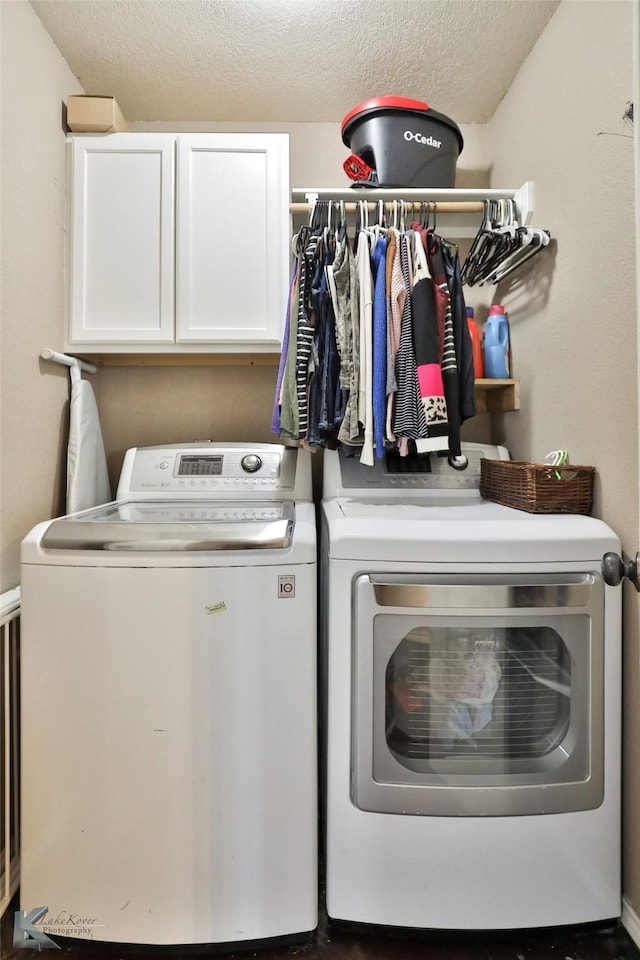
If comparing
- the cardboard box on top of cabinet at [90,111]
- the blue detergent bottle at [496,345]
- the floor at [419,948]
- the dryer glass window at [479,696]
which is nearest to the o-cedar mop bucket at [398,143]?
the blue detergent bottle at [496,345]

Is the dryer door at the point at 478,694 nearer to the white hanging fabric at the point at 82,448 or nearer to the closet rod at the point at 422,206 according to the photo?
the white hanging fabric at the point at 82,448

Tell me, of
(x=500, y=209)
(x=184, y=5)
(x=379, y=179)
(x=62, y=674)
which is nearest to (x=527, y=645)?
(x=62, y=674)

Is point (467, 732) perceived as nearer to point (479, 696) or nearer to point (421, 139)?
point (479, 696)

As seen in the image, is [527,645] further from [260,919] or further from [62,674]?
[62,674]

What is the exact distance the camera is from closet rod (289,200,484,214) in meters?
1.61

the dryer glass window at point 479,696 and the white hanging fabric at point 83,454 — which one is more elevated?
the white hanging fabric at point 83,454

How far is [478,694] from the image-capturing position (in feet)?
3.85

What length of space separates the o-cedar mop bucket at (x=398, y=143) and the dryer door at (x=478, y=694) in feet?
4.52

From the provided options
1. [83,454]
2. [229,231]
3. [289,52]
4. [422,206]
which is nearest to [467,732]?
[83,454]

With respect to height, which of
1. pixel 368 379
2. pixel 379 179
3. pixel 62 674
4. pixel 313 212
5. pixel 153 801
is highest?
pixel 379 179

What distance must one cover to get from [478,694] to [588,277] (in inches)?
46.2

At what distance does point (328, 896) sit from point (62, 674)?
0.85 metres

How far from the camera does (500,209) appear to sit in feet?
5.39

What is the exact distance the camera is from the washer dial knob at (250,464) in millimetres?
1652
